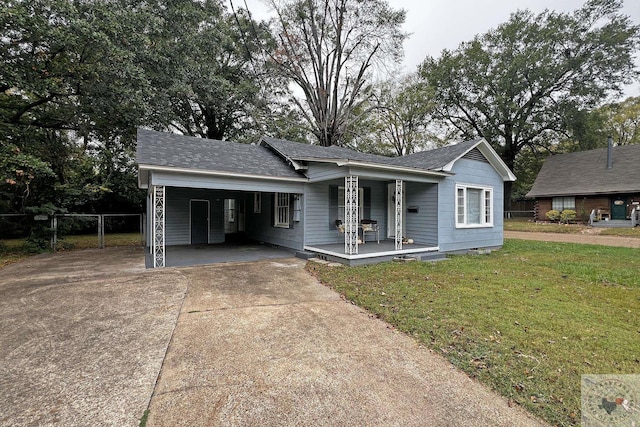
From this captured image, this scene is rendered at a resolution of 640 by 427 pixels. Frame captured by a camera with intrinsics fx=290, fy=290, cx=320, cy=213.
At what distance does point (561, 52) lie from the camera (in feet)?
77.8

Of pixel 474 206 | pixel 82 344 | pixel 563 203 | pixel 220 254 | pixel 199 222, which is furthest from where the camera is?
pixel 563 203

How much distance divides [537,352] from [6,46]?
49.8 feet

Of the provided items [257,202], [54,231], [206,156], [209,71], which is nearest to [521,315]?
[206,156]

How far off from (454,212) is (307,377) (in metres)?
8.25

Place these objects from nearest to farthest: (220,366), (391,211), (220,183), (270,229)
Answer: (220,366), (220,183), (391,211), (270,229)

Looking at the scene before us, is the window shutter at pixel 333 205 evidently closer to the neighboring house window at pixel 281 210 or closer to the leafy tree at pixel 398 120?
the neighboring house window at pixel 281 210

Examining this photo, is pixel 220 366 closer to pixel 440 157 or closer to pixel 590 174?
pixel 440 157

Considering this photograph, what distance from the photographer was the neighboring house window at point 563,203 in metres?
20.7

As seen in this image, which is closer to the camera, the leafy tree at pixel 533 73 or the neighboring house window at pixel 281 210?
the neighboring house window at pixel 281 210

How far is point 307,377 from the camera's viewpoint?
258 centimetres

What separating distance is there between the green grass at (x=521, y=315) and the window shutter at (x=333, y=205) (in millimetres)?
2468

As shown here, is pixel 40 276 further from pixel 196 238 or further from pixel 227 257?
pixel 196 238

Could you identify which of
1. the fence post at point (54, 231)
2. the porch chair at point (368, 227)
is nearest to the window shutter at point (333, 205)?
the porch chair at point (368, 227)

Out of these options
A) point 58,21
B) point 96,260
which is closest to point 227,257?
point 96,260
